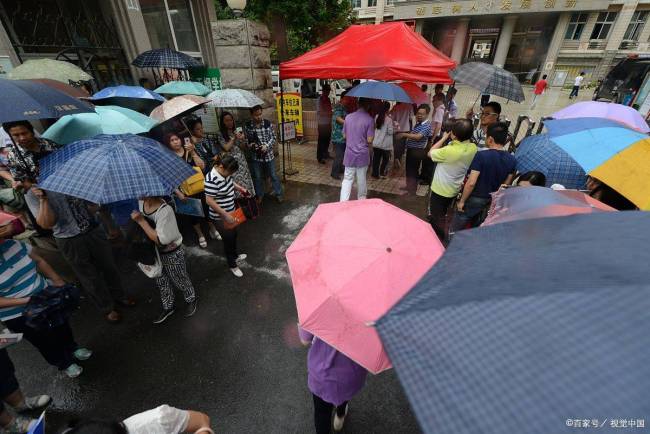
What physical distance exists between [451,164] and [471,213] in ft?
2.52

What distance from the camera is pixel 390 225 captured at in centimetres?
187

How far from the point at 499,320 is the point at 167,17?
12052 mm

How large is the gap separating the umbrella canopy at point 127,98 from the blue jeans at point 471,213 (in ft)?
19.6

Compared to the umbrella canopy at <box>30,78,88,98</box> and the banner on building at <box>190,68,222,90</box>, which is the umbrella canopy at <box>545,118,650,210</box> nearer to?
the umbrella canopy at <box>30,78,88,98</box>

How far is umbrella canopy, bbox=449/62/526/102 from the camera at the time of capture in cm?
538

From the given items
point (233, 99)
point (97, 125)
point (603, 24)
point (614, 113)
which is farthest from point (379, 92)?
point (603, 24)

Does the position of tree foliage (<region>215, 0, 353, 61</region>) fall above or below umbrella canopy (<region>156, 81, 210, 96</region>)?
above

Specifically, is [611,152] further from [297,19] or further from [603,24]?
[603,24]

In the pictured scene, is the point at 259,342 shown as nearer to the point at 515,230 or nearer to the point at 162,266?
the point at 162,266

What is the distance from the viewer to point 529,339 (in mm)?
826

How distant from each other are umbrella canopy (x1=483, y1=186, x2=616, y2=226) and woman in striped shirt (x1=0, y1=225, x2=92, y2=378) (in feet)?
12.3

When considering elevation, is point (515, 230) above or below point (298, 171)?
above

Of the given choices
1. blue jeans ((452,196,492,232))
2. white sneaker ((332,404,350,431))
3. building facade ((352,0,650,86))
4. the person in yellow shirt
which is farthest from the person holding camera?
building facade ((352,0,650,86))

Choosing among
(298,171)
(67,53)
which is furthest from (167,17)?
(298,171)
